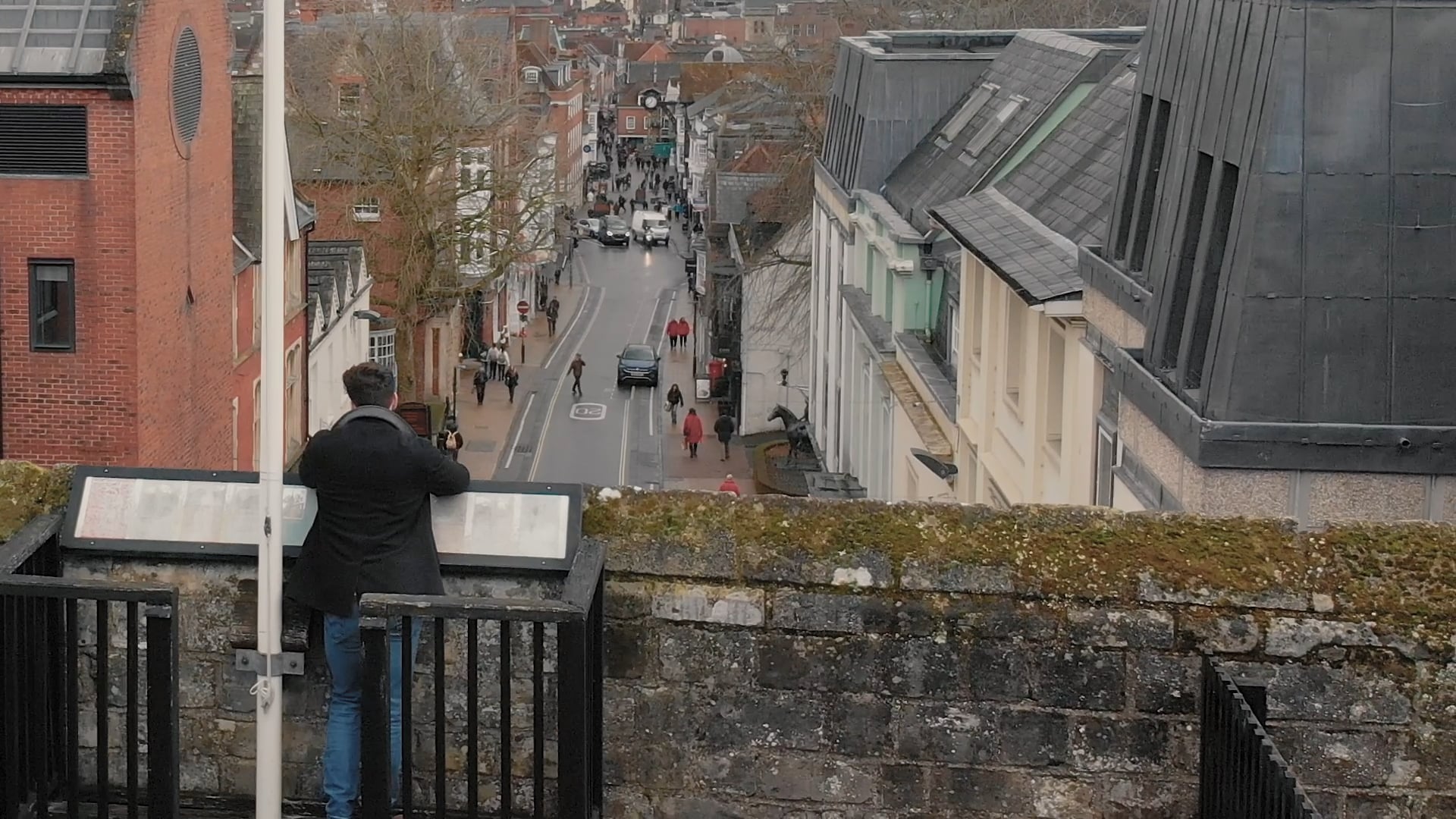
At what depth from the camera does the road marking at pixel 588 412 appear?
6191 centimetres

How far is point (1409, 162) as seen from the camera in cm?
1250

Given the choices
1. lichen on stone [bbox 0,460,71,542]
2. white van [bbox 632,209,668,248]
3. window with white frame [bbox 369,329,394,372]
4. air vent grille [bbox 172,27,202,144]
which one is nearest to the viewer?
lichen on stone [bbox 0,460,71,542]

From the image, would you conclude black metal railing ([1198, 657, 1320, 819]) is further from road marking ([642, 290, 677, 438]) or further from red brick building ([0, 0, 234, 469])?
road marking ([642, 290, 677, 438])

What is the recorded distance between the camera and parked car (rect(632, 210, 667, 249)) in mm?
121875

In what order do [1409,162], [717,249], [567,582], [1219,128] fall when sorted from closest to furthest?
[567,582] < [1409,162] < [1219,128] < [717,249]

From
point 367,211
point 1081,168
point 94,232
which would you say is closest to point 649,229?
point 367,211

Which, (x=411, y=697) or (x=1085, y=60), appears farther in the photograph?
(x=1085, y=60)

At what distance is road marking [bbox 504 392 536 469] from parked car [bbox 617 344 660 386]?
3.16 meters

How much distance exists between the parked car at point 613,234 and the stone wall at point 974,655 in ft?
380

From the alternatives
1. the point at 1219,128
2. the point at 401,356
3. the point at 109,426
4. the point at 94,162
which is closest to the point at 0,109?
the point at 94,162

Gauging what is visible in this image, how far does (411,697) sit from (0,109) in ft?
75.3

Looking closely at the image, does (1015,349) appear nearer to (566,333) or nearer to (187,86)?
(187,86)

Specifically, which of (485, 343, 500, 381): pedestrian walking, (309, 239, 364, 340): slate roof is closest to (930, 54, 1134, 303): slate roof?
(309, 239, 364, 340): slate roof

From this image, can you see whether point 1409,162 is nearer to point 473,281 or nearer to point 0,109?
point 0,109
